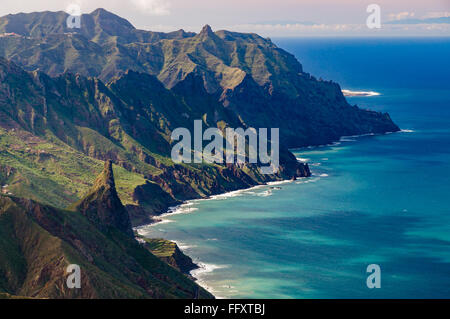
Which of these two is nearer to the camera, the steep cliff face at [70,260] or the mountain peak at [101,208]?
the steep cliff face at [70,260]

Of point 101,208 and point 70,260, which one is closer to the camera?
point 70,260

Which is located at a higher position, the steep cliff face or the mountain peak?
the mountain peak

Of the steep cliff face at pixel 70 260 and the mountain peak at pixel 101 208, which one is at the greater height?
the mountain peak at pixel 101 208

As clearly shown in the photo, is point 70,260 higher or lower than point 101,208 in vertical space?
lower

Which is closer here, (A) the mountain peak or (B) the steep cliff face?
(B) the steep cliff face
